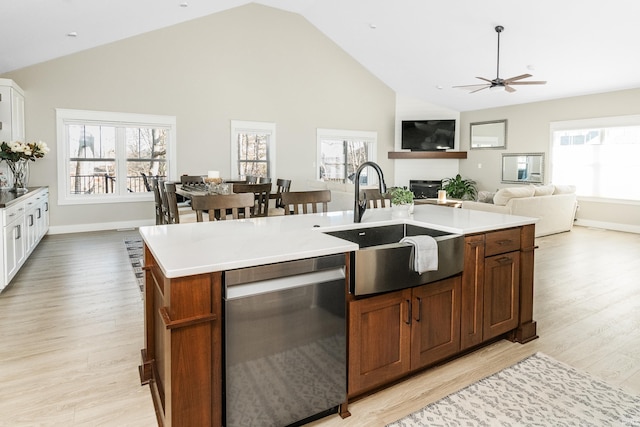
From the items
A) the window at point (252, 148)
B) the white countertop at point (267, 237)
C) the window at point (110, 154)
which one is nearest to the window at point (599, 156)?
the window at point (252, 148)

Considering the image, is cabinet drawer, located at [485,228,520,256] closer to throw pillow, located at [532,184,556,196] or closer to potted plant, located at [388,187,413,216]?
potted plant, located at [388,187,413,216]

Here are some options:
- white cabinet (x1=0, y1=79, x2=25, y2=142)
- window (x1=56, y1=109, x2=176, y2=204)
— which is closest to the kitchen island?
white cabinet (x1=0, y1=79, x2=25, y2=142)

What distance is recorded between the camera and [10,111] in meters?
5.75

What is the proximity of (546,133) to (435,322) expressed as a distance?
8.28m

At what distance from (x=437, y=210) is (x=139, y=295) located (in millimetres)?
2785

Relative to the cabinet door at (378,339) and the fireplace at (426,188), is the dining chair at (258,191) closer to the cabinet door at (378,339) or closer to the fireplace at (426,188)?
the cabinet door at (378,339)

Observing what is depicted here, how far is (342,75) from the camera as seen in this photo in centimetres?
955

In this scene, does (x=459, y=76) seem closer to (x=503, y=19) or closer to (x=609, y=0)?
(x=503, y=19)

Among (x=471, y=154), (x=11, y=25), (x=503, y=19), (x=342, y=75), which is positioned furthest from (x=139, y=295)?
(x=471, y=154)

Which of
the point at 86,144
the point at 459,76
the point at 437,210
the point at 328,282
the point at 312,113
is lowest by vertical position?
the point at 328,282

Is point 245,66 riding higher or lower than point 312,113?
higher

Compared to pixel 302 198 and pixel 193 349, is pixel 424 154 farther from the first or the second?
pixel 193 349

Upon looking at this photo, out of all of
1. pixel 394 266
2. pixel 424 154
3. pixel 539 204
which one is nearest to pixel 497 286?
pixel 394 266

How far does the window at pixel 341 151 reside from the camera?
9.56 m
